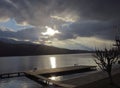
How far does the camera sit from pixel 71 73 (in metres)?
Answer: 69.1

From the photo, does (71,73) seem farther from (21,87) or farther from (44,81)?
(21,87)

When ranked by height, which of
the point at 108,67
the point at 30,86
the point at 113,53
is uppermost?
the point at 113,53

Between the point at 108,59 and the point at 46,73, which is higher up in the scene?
the point at 108,59

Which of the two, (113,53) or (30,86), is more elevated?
(113,53)

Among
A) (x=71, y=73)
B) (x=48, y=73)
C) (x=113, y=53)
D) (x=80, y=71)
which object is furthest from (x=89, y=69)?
(x=113, y=53)

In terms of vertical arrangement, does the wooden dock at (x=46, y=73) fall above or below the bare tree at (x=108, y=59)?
below

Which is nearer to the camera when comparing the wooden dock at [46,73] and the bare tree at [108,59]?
the bare tree at [108,59]

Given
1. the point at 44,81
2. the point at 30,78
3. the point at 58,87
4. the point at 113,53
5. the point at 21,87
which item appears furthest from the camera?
the point at 30,78

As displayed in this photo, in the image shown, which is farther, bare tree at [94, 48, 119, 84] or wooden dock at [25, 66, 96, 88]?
wooden dock at [25, 66, 96, 88]

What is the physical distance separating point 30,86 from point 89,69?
39.4 metres

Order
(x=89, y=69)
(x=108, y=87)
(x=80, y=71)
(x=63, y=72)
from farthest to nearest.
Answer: (x=89, y=69), (x=80, y=71), (x=63, y=72), (x=108, y=87)

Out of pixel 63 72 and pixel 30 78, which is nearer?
pixel 30 78

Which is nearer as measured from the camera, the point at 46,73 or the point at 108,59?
the point at 108,59

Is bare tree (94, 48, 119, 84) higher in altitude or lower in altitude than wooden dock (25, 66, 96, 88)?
higher
